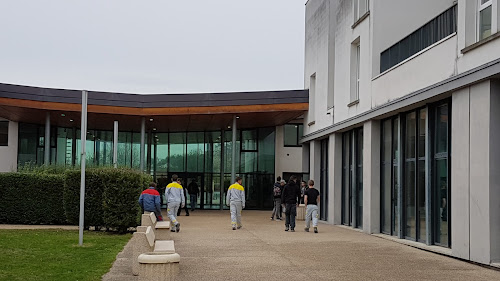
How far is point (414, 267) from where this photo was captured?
12.5m

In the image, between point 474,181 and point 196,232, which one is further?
point 196,232

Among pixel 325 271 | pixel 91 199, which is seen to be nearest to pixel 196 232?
pixel 91 199

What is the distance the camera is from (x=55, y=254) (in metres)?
13.6

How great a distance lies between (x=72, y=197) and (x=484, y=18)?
1256 centimetres

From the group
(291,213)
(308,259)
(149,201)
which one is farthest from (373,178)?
(308,259)

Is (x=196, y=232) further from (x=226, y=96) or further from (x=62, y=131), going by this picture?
(x=62, y=131)

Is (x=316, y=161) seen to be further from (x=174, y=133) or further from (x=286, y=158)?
(x=174, y=133)

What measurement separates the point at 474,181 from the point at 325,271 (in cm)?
359

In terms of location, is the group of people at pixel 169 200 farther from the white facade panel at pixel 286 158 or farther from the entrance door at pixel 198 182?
the entrance door at pixel 198 182

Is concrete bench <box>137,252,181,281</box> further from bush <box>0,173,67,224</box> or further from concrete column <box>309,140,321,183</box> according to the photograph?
concrete column <box>309,140,321,183</box>

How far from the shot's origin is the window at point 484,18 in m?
13.6

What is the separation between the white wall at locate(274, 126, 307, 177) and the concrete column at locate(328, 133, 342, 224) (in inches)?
389

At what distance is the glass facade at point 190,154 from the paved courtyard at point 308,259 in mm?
17068

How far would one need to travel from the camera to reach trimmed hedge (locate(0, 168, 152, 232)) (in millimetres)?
19375
